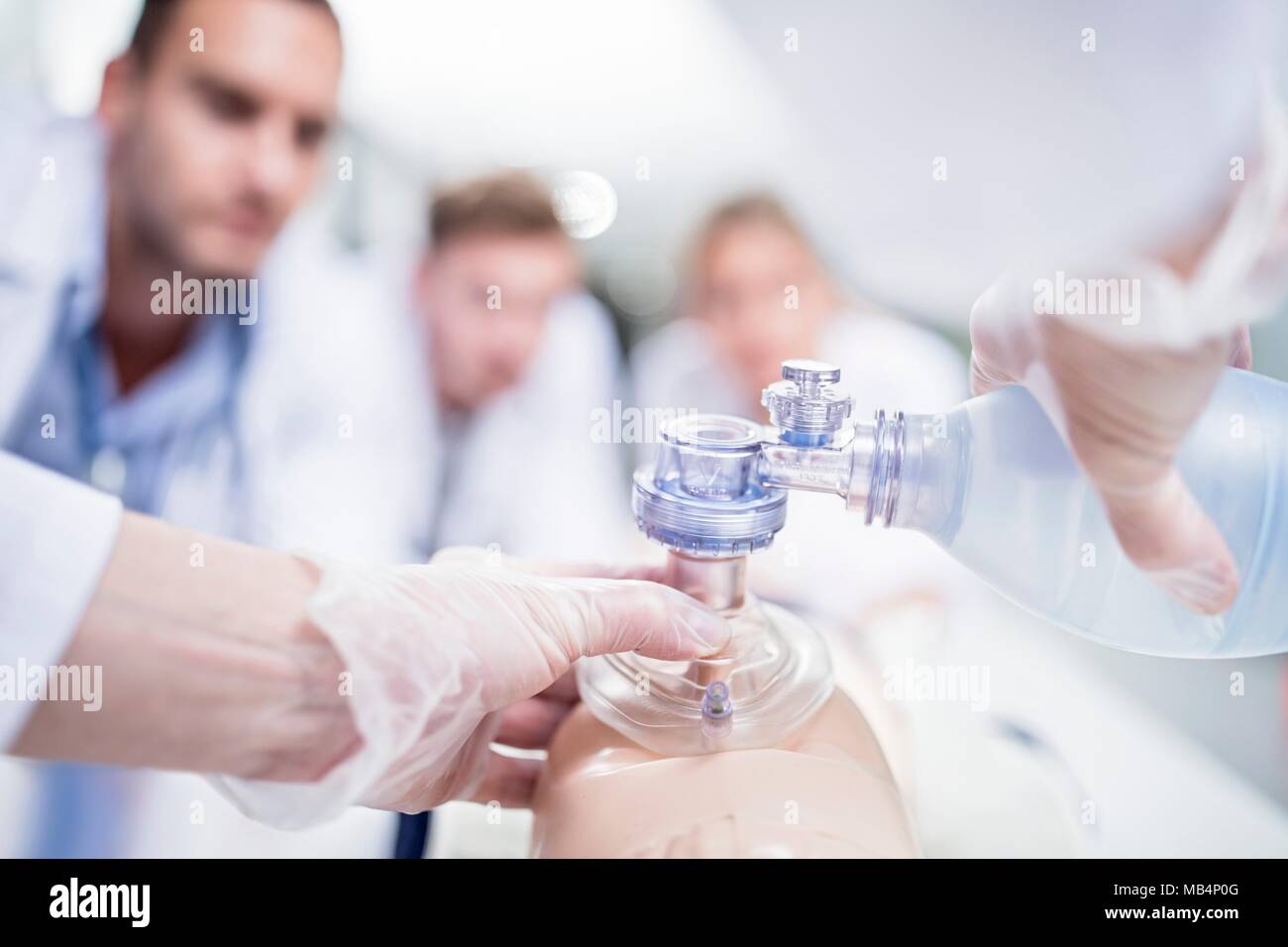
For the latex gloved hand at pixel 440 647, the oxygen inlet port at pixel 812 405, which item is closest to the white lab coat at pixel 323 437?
the latex gloved hand at pixel 440 647

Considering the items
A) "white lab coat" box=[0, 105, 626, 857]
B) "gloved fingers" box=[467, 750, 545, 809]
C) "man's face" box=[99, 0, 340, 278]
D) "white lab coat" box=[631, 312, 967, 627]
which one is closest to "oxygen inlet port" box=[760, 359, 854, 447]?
"gloved fingers" box=[467, 750, 545, 809]

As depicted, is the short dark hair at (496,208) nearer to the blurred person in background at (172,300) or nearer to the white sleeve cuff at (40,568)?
the blurred person in background at (172,300)

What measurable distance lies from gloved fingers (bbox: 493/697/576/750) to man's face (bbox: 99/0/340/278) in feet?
2.92

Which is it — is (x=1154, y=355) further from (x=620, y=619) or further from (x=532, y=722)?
(x=532, y=722)

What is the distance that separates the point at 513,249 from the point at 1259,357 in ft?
3.57

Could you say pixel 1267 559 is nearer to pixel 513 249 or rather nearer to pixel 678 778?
pixel 678 778

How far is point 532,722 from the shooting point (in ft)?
1.78

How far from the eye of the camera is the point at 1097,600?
1.31ft

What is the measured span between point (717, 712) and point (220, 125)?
3.45ft

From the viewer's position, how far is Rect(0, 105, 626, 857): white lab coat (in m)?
0.92

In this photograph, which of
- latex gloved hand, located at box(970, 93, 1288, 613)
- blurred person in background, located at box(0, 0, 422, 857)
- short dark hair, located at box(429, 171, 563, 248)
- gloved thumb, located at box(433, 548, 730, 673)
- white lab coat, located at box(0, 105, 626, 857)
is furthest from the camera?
short dark hair, located at box(429, 171, 563, 248)

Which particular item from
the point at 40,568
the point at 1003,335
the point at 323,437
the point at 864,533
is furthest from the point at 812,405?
the point at 323,437

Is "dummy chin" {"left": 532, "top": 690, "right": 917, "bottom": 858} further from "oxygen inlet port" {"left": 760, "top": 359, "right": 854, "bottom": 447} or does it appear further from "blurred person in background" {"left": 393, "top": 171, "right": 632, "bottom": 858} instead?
"blurred person in background" {"left": 393, "top": 171, "right": 632, "bottom": 858}
